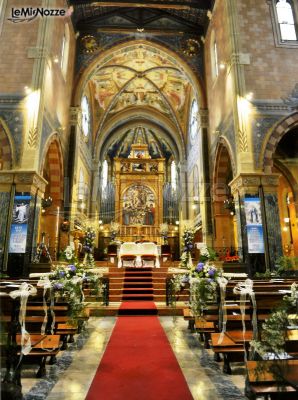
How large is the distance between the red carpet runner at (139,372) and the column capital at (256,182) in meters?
7.18

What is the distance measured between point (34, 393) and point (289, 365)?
8.82 ft

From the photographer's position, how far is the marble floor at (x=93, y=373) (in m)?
3.49

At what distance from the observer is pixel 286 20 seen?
47.4ft

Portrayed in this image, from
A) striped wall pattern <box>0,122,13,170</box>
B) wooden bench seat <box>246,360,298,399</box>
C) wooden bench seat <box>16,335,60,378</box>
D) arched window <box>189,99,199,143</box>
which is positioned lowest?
wooden bench seat <box>16,335,60,378</box>

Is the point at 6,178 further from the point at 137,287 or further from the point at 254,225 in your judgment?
the point at 254,225

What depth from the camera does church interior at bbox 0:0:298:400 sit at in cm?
404

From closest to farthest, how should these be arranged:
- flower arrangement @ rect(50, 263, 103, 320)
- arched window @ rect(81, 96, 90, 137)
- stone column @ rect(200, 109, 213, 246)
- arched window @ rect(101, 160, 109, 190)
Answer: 1. flower arrangement @ rect(50, 263, 103, 320)
2. stone column @ rect(200, 109, 213, 246)
3. arched window @ rect(81, 96, 90, 137)
4. arched window @ rect(101, 160, 109, 190)

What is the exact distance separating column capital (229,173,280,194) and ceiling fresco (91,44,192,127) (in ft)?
37.0

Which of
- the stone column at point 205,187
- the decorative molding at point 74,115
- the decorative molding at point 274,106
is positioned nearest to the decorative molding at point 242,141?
the decorative molding at point 274,106

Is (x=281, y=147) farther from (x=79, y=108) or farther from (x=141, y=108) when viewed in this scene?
(x=141, y=108)

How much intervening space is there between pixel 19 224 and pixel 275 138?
10.3 meters

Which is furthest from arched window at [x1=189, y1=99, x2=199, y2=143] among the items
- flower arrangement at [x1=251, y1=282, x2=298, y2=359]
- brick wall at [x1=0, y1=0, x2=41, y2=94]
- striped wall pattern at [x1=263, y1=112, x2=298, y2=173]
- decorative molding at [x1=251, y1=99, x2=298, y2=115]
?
flower arrangement at [x1=251, y1=282, x2=298, y2=359]

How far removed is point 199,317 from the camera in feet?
20.4

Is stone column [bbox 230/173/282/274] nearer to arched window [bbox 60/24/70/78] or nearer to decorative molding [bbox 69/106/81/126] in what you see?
decorative molding [bbox 69/106/81/126]
